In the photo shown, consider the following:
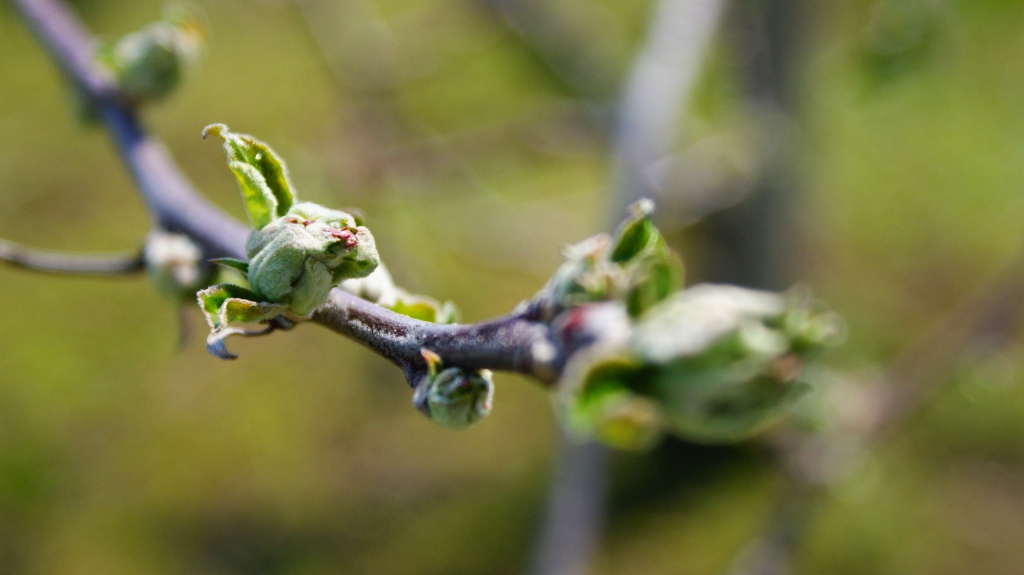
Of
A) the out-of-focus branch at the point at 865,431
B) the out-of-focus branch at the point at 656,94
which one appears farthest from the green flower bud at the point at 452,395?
the out-of-focus branch at the point at 865,431

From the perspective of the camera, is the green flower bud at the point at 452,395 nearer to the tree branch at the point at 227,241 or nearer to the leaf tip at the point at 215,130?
the tree branch at the point at 227,241

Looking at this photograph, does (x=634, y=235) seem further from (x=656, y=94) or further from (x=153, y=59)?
(x=656, y=94)

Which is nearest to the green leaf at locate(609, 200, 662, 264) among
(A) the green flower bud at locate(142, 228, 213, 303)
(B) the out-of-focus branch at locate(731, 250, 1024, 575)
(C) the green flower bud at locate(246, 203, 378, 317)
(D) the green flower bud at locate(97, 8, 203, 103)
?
(C) the green flower bud at locate(246, 203, 378, 317)

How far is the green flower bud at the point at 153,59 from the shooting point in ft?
2.01

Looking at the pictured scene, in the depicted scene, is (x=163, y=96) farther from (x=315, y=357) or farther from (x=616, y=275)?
(x=315, y=357)

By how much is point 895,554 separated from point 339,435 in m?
1.42

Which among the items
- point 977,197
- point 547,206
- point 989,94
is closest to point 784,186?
point 547,206

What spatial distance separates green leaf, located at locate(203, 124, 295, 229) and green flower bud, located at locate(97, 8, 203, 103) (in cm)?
27

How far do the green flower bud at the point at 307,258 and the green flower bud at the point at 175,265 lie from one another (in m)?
0.18

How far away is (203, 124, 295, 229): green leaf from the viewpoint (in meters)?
0.38

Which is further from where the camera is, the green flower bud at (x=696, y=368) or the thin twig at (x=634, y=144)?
the thin twig at (x=634, y=144)

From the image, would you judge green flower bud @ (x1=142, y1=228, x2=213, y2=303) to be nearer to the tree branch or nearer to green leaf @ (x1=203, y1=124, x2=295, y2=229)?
→ the tree branch

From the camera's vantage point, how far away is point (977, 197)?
2.59 m

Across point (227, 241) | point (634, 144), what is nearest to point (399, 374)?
point (634, 144)
